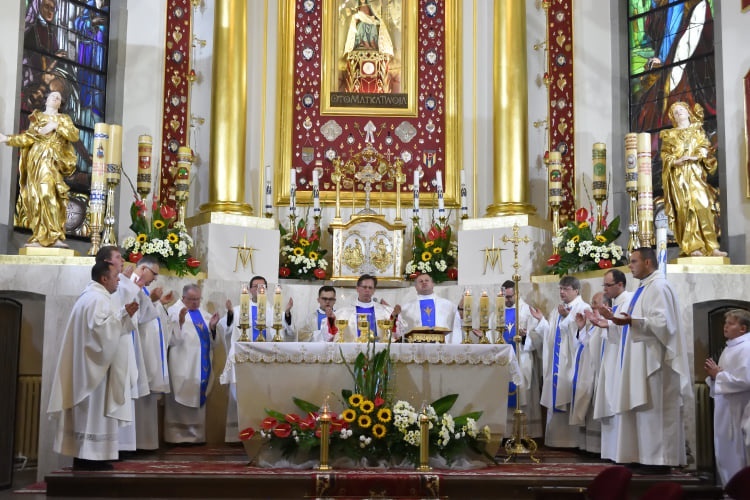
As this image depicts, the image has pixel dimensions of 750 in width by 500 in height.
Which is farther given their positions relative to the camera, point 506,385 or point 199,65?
point 199,65

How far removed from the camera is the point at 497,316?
8258 millimetres

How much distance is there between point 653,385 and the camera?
7.88m

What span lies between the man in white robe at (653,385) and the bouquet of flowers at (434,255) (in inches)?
164

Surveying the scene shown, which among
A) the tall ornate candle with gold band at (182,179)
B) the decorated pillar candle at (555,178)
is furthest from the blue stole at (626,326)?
the tall ornate candle with gold band at (182,179)

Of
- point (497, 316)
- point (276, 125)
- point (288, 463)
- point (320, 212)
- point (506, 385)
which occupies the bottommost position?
point (288, 463)

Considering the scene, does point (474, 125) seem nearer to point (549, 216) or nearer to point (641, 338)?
point (549, 216)

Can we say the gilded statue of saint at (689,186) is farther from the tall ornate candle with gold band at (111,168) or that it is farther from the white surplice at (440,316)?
the tall ornate candle with gold band at (111,168)

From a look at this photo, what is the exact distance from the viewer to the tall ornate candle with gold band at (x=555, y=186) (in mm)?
11758

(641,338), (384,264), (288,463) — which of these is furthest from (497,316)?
(384,264)

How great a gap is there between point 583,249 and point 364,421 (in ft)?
13.6

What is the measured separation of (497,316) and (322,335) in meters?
1.71

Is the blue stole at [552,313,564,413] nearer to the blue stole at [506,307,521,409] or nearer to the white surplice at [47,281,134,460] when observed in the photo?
the blue stole at [506,307,521,409]

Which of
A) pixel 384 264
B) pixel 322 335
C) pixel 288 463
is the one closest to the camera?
pixel 288 463

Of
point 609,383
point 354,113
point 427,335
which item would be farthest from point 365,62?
point 609,383
